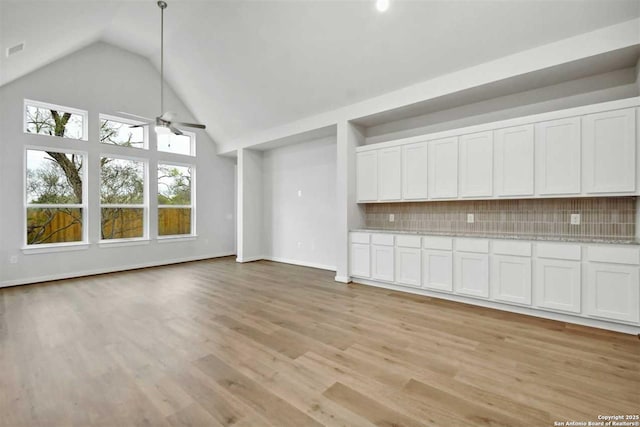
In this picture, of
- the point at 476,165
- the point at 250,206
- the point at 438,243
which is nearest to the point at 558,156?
the point at 476,165

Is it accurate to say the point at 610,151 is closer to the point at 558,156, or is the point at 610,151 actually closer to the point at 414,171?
the point at 558,156

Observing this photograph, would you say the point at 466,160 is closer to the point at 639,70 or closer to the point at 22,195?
the point at 639,70

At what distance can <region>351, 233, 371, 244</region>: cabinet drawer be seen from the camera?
4.79m

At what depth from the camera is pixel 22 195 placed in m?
4.90

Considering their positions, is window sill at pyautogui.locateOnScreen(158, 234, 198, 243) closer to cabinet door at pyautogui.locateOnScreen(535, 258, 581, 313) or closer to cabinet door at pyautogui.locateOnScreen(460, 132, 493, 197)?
cabinet door at pyautogui.locateOnScreen(460, 132, 493, 197)

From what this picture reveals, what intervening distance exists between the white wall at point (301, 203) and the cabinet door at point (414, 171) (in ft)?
5.83

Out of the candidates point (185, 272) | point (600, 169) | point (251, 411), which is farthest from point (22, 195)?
point (600, 169)

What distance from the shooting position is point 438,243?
13.3 feet

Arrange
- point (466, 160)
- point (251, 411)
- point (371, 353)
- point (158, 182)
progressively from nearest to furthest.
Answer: point (251, 411) → point (371, 353) → point (466, 160) → point (158, 182)

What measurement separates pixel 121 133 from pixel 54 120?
3.46 feet

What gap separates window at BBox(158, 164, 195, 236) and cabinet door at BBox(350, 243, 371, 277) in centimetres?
449

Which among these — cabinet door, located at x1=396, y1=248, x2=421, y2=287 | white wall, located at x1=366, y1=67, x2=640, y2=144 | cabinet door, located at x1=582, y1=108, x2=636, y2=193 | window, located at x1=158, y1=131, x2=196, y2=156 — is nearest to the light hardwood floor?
cabinet door, located at x1=396, y1=248, x2=421, y2=287

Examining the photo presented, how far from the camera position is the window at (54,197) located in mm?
5047

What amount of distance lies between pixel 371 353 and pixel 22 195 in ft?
20.3
